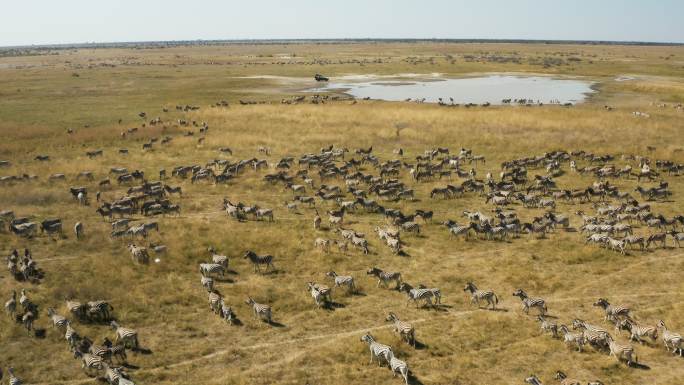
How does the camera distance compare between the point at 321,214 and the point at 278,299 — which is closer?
the point at 278,299

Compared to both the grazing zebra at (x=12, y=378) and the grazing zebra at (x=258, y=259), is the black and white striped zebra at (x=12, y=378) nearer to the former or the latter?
the grazing zebra at (x=12, y=378)

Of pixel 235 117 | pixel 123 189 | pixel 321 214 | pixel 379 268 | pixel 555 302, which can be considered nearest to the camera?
pixel 555 302

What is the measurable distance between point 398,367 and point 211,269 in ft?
38.3

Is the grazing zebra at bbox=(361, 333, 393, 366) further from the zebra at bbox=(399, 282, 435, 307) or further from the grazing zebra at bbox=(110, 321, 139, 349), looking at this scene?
the grazing zebra at bbox=(110, 321, 139, 349)

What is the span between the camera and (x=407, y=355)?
1931 cm

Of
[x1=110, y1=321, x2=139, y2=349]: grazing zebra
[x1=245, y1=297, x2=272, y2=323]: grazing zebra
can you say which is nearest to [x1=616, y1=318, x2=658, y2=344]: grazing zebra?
[x1=245, y1=297, x2=272, y2=323]: grazing zebra

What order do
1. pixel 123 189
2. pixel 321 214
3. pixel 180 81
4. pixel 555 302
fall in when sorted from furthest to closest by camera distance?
1. pixel 180 81
2. pixel 123 189
3. pixel 321 214
4. pixel 555 302

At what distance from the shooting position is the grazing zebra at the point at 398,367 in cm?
1744

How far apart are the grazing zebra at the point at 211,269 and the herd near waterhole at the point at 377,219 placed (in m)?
0.05

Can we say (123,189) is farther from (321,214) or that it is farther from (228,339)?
(228,339)

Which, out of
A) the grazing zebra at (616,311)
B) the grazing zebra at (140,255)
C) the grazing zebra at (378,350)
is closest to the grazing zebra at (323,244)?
the grazing zebra at (140,255)

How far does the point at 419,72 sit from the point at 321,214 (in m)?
112

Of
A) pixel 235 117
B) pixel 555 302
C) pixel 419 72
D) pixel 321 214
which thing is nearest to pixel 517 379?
pixel 555 302

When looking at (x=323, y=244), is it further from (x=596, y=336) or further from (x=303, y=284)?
(x=596, y=336)
